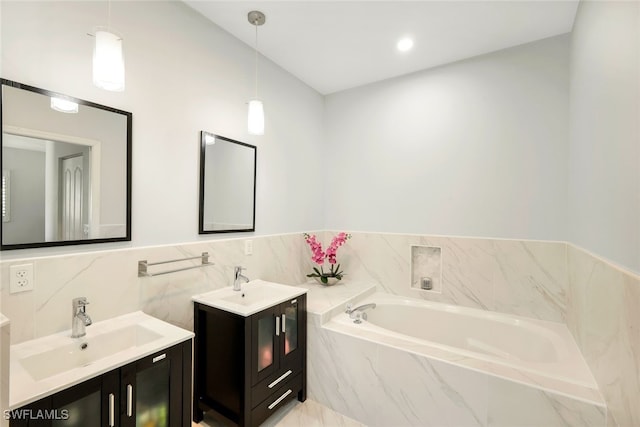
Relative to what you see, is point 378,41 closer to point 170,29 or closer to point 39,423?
point 170,29

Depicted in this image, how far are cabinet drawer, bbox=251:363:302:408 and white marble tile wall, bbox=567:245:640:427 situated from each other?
1.63 m

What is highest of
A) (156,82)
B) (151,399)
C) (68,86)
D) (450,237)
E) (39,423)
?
(156,82)

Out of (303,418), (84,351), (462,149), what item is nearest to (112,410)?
(84,351)

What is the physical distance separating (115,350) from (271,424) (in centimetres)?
107

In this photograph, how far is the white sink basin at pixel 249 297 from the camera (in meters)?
1.68

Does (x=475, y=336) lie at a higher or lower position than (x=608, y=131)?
lower

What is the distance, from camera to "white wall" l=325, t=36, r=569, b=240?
85.5 inches

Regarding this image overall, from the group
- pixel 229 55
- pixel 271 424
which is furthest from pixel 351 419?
pixel 229 55

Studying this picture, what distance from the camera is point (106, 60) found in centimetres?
121

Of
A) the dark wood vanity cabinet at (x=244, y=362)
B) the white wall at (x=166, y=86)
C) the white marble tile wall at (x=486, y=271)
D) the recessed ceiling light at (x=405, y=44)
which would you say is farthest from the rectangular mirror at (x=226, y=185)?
the recessed ceiling light at (x=405, y=44)

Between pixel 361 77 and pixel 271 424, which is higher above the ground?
pixel 361 77

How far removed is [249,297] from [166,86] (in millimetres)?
1505

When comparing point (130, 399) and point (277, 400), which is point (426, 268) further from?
point (130, 399)

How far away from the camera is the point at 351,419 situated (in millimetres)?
1896
